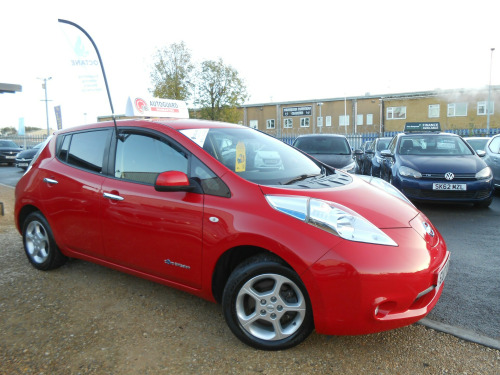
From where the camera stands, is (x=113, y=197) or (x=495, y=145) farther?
(x=495, y=145)

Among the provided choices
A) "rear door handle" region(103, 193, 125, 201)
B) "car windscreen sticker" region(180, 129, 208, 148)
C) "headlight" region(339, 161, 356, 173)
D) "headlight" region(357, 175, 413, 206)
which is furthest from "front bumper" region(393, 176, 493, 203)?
"rear door handle" region(103, 193, 125, 201)

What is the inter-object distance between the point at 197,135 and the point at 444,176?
5.21 meters

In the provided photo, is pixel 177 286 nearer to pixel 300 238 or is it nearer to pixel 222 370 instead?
pixel 222 370

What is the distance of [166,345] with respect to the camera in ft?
8.45

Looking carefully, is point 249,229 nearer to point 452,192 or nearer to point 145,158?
point 145,158

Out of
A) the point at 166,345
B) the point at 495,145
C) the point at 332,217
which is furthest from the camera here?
the point at 495,145

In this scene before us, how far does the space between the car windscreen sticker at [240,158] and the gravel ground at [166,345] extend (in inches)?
45.9

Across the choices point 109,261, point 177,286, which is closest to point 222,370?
point 177,286

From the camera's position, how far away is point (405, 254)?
2.32m

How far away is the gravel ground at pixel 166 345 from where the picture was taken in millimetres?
2314

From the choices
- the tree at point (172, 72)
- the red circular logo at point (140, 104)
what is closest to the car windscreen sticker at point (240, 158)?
the red circular logo at point (140, 104)

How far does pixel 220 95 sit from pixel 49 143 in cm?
2164

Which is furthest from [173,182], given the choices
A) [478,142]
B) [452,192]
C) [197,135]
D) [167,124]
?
[478,142]

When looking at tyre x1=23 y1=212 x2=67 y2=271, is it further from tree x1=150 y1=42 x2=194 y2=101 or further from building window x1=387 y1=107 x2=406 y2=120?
building window x1=387 y1=107 x2=406 y2=120
